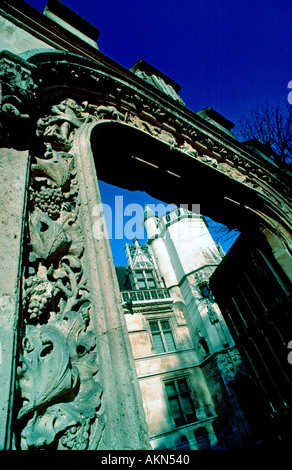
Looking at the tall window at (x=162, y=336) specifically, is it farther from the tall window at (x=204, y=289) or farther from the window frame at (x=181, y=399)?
the tall window at (x=204, y=289)

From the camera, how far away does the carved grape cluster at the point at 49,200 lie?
1262 millimetres

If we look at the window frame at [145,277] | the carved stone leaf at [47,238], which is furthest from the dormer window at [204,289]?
the carved stone leaf at [47,238]

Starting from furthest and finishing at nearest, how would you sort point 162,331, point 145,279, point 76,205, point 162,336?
point 145,279, point 162,331, point 162,336, point 76,205

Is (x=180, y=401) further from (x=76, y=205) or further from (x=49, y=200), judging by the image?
(x=49, y=200)

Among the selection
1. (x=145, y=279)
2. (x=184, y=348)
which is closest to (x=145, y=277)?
(x=145, y=279)

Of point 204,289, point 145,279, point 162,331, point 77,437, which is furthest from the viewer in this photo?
point 145,279

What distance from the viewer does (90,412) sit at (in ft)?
2.72

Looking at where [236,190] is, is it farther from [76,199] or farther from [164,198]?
[76,199]

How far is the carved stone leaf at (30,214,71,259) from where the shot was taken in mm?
1087

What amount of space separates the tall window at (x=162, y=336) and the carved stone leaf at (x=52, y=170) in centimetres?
1302

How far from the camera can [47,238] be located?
113cm

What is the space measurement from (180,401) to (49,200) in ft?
42.8
